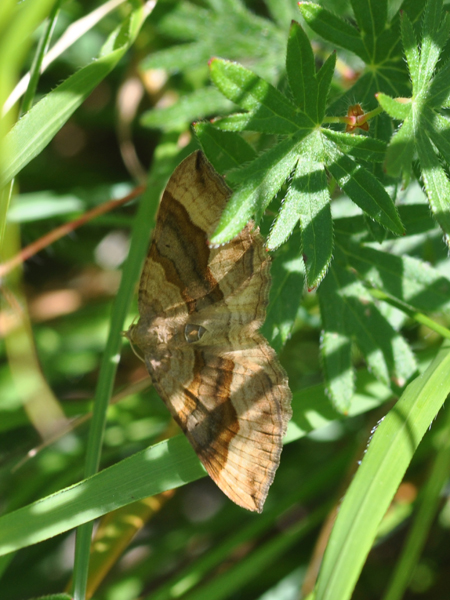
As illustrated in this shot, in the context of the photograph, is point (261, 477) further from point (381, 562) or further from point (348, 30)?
point (381, 562)

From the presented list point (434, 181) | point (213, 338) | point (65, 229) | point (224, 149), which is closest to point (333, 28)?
point (224, 149)

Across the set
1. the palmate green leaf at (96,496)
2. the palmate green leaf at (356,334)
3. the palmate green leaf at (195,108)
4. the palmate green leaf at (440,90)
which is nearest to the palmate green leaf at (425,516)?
the palmate green leaf at (356,334)

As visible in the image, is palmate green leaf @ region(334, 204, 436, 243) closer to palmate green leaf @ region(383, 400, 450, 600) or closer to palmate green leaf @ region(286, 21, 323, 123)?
palmate green leaf @ region(286, 21, 323, 123)

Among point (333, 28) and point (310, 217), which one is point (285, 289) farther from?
point (333, 28)

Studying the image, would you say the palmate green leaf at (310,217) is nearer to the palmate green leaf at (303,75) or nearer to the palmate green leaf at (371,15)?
the palmate green leaf at (303,75)

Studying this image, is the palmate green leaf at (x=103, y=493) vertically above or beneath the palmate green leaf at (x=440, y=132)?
beneath

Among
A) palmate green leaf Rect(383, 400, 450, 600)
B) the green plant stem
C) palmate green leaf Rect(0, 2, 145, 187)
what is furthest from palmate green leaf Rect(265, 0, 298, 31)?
palmate green leaf Rect(383, 400, 450, 600)

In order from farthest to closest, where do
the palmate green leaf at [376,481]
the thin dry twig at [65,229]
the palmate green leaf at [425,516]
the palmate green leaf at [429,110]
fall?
the thin dry twig at [65,229], the palmate green leaf at [425,516], the palmate green leaf at [376,481], the palmate green leaf at [429,110]
